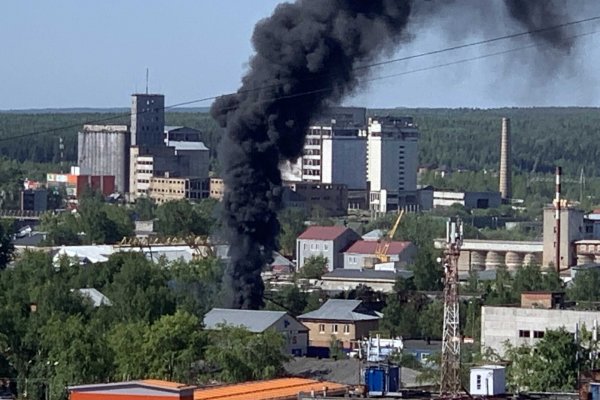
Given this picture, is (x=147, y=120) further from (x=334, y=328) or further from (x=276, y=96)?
(x=276, y=96)

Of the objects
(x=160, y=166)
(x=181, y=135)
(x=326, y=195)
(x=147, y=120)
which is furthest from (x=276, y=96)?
(x=181, y=135)

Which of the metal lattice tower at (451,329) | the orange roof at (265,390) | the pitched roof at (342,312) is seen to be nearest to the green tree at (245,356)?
the orange roof at (265,390)

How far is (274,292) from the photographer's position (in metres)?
58.5

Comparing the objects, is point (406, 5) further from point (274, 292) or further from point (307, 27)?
point (274, 292)

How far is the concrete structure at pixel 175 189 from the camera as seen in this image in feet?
373

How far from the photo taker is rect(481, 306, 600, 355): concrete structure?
40781 millimetres

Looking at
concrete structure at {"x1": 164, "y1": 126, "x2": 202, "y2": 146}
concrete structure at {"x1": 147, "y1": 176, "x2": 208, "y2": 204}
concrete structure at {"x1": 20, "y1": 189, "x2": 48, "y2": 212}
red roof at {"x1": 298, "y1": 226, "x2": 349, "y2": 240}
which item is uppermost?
concrete structure at {"x1": 164, "y1": 126, "x2": 202, "y2": 146}

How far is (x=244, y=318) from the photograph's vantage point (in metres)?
44.2

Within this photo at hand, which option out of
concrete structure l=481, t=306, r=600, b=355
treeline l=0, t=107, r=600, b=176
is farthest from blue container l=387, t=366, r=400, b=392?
treeline l=0, t=107, r=600, b=176

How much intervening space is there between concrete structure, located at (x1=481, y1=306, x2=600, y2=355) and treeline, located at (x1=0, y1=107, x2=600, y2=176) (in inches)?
3840

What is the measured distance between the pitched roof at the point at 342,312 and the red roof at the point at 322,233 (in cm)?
2702

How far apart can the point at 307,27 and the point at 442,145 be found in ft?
425

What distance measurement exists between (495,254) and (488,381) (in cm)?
5389

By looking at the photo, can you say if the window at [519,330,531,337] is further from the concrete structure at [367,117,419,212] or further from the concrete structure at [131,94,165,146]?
the concrete structure at [131,94,165,146]
